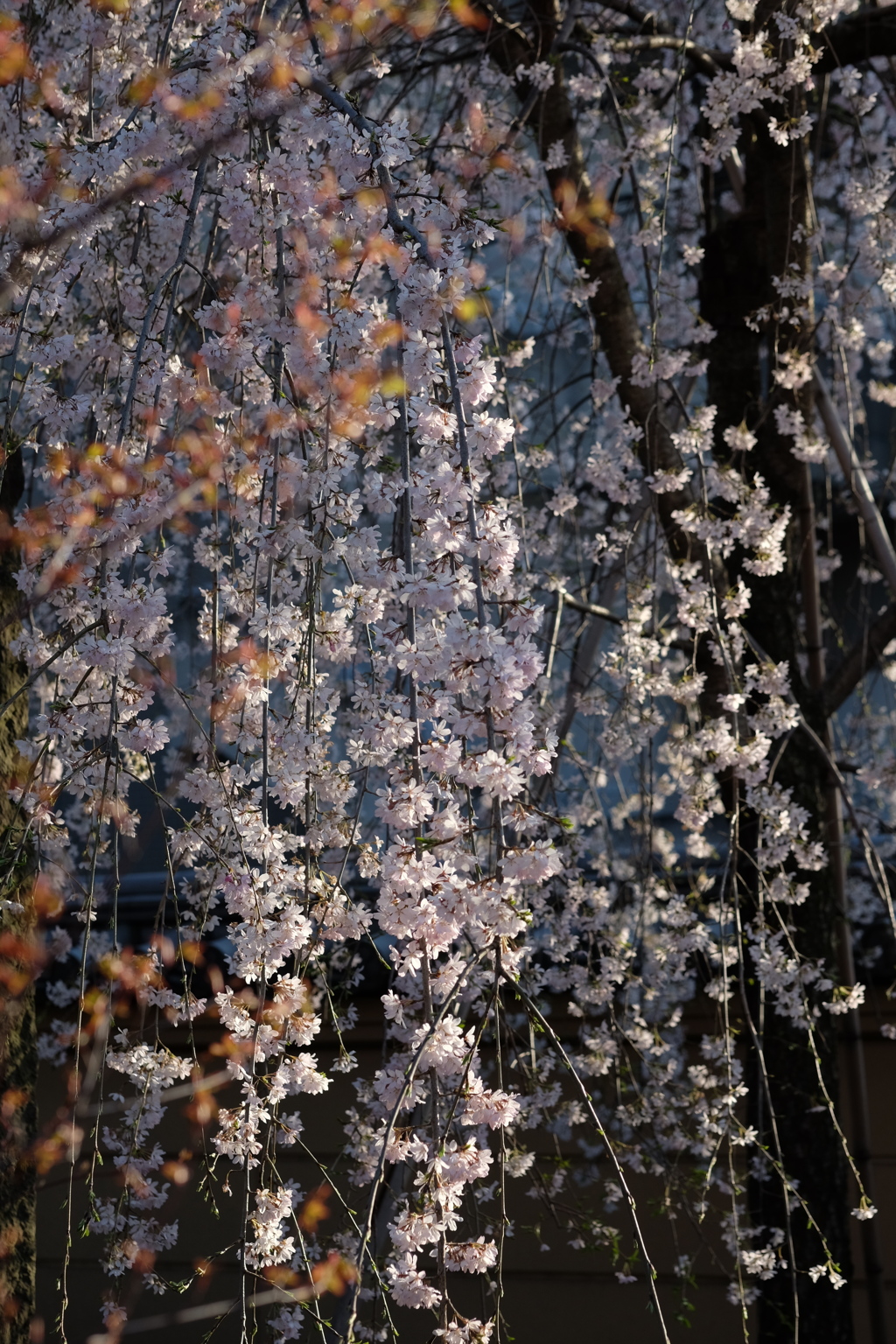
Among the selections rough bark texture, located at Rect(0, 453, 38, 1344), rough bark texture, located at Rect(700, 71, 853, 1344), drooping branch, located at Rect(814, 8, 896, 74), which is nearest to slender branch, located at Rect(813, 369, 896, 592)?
rough bark texture, located at Rect(700, 71, 853, 1344)

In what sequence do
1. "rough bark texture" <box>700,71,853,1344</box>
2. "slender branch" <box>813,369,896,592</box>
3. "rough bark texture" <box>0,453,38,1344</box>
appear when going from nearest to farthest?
"rough bark texture" <box>0,453,38,1344</box> < "rough bark texture" <box>700,71,853,1344</box> < "slender branch" <box>813,369,896,592</box>

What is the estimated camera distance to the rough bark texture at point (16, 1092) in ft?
5.58

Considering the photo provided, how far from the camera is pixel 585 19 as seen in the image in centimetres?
313

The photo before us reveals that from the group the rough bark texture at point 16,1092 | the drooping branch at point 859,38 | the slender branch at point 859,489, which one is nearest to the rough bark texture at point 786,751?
the slender branch at point 859,489

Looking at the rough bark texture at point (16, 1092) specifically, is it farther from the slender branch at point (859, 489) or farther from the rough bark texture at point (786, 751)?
the slender branch at point (859, 489)

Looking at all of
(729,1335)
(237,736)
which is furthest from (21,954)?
(729,1335)

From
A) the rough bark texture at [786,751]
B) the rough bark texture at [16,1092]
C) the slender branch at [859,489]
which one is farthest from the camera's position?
the slender branch at [859,489]

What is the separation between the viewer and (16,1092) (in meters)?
1.78

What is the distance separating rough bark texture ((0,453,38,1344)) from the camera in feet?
5.58

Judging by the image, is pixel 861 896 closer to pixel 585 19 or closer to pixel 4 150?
pixel 585 19

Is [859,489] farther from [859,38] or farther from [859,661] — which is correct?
[859,38]

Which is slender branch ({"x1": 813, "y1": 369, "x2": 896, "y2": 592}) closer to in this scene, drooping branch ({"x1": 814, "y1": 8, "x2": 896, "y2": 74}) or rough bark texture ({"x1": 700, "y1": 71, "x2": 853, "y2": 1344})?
rough bark texture ({"x1": 700, "y1": 71, "x2": 853, "y2": 1344})

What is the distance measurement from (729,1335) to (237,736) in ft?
8.96

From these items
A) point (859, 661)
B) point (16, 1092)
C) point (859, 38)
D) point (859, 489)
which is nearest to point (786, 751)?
point (859, 661)
